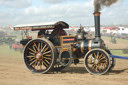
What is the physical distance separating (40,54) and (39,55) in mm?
62

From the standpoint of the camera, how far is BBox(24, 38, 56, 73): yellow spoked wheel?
8016 mm

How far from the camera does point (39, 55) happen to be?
827cm

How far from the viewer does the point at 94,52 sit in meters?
7.63

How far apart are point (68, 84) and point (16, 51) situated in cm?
2215

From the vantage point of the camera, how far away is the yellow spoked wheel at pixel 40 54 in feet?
26.3

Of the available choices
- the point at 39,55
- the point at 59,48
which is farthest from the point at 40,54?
the point at 59,48

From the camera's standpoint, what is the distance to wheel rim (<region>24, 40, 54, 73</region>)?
814 cm

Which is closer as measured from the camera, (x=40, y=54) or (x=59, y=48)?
(x=40, y=54)

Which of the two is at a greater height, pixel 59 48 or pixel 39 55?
pixel 59 48

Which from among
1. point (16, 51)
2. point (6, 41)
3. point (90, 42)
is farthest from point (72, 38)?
point (6, 41)

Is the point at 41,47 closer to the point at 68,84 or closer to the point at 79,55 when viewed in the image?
the point at 79,55

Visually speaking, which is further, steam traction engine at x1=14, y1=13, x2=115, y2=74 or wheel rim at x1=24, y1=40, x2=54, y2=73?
wheel rim at x1=24, y1=40, x2=54, y2=73

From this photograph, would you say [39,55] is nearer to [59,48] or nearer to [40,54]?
[40,54]

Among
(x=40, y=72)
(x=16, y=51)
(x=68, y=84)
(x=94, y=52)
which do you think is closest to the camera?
(x=68, y=84)
